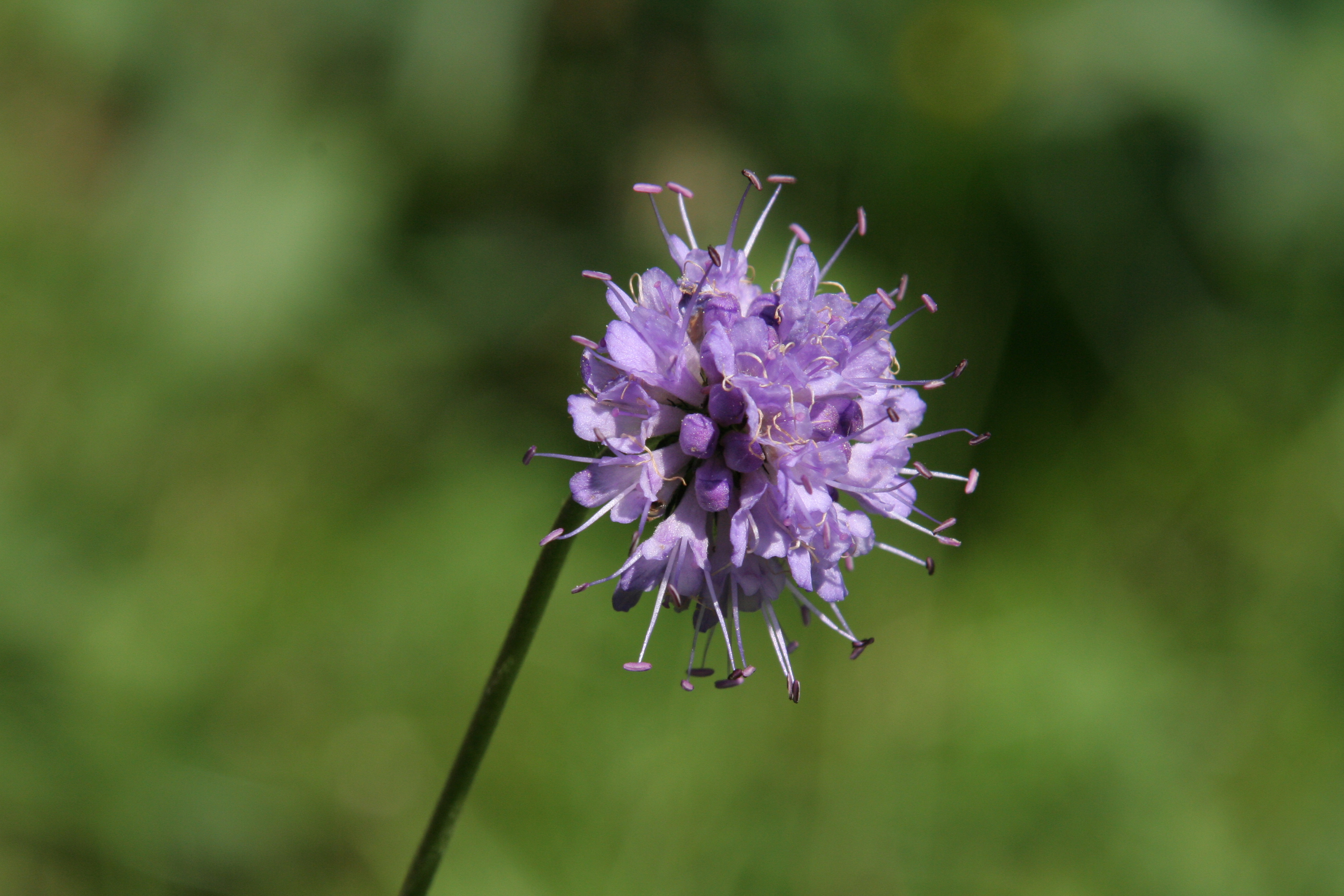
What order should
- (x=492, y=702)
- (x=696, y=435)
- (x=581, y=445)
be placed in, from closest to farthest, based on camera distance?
(x=492, y=702)
(x=696, y=435)
(x=581, y=445)

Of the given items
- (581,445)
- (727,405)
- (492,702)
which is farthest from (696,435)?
(581,445)

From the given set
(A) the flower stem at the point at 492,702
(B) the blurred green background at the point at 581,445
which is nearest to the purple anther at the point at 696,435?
(A) the flower stem at the point at 492,702

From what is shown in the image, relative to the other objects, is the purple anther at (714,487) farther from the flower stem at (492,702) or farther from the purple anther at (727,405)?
→ the flower stem at (492,702)

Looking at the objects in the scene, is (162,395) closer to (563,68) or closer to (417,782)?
(417,782)

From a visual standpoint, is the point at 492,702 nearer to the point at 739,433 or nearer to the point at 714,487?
the point at 714,487

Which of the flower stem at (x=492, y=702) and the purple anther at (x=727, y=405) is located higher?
the purple anther at (x=727, y=405)
